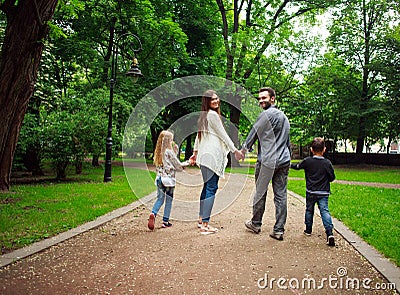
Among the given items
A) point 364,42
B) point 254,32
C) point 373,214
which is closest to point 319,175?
point 373,214

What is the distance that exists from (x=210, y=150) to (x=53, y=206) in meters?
3.87

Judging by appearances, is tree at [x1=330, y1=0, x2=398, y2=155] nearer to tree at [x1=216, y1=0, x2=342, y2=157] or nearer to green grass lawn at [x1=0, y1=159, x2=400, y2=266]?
tree at [x1=216, y1=0, x2=342, y2=157]

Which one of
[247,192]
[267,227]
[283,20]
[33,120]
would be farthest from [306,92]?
[267,227]

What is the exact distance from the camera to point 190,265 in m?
4.03

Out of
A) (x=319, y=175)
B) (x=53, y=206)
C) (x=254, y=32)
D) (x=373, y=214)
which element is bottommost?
(x=53, y=206)

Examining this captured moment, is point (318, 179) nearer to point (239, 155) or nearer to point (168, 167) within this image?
point (239, 155)

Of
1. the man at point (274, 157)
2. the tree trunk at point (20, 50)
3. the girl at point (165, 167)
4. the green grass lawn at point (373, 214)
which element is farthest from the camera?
the tree trunk at point (20, 50)

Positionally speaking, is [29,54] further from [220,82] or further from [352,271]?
[220,82]

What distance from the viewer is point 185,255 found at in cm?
439

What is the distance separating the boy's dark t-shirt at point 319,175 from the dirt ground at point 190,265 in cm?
71

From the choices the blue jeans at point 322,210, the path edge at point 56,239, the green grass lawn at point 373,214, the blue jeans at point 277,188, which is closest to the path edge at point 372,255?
the green grass lawn at point 373,214

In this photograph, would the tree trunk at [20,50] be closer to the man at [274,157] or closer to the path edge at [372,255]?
the man at [274,157]

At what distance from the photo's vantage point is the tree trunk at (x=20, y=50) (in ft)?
19.7

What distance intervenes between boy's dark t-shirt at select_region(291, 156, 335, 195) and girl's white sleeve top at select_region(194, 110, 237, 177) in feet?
3.75
